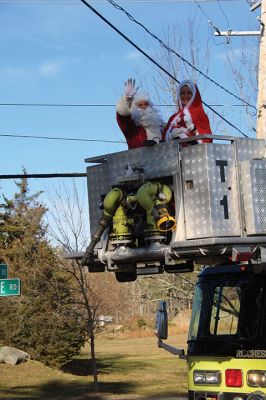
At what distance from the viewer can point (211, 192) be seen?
19.0ft

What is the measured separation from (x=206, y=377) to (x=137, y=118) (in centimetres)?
267

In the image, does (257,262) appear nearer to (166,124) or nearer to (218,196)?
(218,196)

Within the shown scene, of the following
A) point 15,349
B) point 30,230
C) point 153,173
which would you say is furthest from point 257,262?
point 30,230

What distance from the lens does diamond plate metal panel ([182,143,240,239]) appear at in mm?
5773

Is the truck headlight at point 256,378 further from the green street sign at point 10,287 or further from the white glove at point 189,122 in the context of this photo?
the green street sign at point 10,287

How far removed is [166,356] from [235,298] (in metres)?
26.6

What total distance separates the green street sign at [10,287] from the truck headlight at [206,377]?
7.24 metres

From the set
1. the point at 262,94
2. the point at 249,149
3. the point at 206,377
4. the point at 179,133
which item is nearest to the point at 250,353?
the point at 206,377

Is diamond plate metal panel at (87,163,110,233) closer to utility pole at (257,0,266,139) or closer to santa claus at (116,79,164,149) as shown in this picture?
Answer: santa claus at (116,79,164,149)

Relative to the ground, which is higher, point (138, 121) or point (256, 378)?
point (138, 121)

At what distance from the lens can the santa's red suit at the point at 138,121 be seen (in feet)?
22.7

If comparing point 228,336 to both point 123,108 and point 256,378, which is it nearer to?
point 256,378

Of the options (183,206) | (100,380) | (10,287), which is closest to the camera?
(183,206)

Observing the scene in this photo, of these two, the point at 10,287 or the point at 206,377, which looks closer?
the point at 206,377
